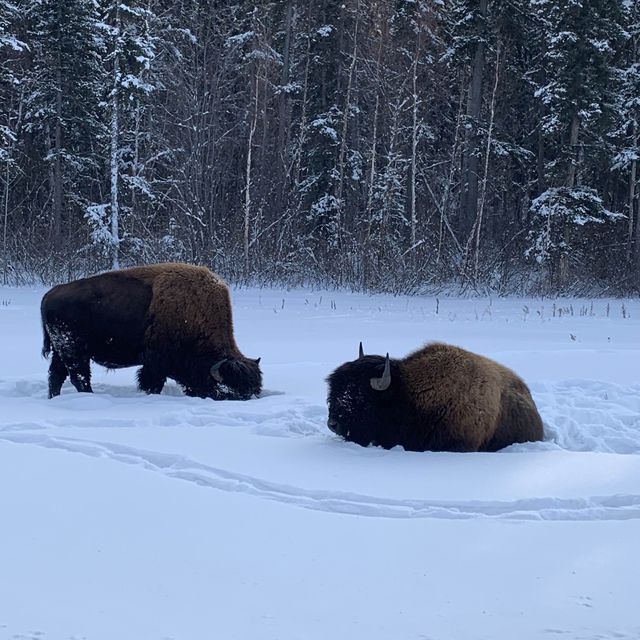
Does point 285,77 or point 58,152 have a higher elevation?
point 285,77

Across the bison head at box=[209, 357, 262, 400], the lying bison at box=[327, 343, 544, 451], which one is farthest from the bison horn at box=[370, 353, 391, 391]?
the bison head at box=[209, 357, 262, 400]

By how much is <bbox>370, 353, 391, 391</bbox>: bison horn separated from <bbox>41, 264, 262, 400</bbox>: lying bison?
2.11 metres

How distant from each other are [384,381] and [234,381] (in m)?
2.23

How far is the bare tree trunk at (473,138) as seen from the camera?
2741 centimetres

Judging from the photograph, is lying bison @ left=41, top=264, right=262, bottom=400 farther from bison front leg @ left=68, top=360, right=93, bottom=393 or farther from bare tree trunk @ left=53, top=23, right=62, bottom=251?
bare tree trunk @ left=53, top=23, right=62, bottom=251

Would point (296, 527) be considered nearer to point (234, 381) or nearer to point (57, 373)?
point (234, 381)

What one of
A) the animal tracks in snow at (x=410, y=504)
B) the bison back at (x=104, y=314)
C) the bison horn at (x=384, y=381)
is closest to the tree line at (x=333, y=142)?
the bison back at (x=104, y=314)

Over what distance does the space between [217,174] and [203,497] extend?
2568 cm

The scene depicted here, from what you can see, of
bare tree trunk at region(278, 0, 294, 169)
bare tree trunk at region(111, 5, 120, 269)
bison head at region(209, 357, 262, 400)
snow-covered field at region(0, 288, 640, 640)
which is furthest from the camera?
bare tree trunk at region(278, 0, 294, 169)

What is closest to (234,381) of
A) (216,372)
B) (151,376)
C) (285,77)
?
(216,372)

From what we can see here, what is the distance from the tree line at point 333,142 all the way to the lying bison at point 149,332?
1328 cm

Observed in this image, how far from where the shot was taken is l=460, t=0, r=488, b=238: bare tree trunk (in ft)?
89.9

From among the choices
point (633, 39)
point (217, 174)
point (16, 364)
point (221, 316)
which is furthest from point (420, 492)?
point (633, 39)

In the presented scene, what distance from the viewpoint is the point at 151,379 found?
312 inches
